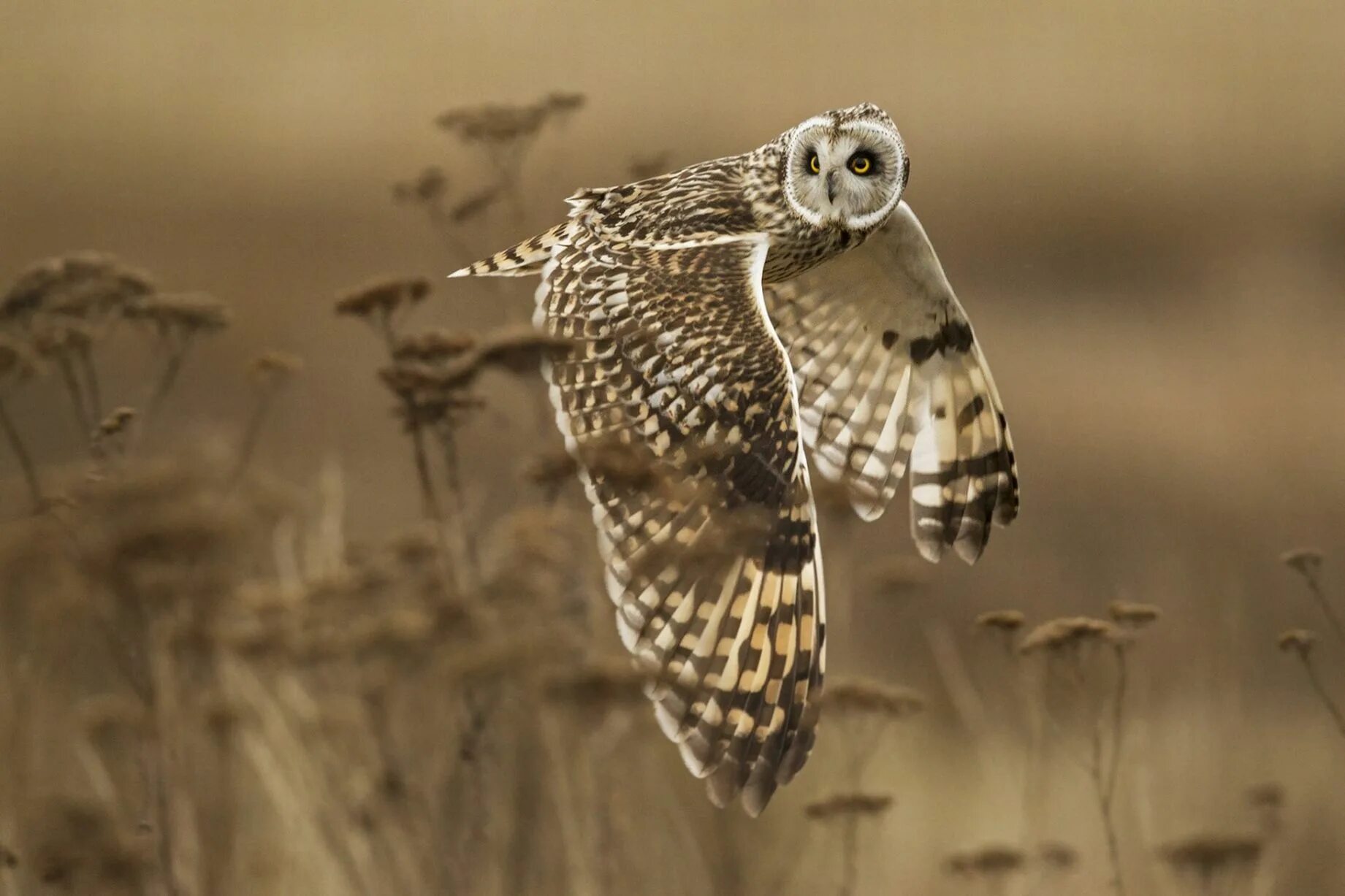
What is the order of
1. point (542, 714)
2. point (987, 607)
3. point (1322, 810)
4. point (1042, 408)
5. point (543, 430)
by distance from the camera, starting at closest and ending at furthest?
point (542, 714)
point (543, 430)
point (1322, 810)
point (987, 607)
point (1042, 408)

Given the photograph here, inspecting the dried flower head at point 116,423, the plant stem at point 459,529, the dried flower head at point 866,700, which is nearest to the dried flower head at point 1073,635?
the dried flower head at point 866,700

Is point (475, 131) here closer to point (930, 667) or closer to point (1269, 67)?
point (930, 667)

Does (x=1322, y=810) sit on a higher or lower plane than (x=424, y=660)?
lower

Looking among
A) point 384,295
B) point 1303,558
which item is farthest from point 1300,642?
point 384,295

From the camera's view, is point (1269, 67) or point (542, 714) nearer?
point (542, 714)

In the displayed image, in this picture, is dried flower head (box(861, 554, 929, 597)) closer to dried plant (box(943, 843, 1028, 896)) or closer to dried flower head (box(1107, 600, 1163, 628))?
dried plant (box(943, 843, 1028, 896))

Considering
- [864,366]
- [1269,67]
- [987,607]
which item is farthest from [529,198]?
[864,366]

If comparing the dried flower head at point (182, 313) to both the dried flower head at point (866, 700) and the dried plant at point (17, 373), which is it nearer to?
the dried plant at point (17, 373)
